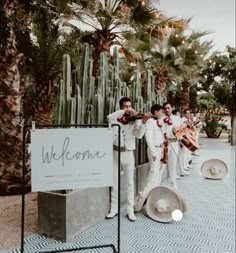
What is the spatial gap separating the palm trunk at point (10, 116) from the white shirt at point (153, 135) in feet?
6.19

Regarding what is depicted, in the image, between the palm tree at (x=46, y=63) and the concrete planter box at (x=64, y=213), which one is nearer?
the concrete planter box at (x=64, y=213)

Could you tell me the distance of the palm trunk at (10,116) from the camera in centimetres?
513

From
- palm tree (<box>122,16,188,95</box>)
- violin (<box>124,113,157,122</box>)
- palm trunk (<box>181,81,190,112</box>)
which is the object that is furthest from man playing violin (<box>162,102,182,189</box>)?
palm trunk (<box>181,81,190,112</box>)

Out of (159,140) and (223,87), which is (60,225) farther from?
(223,87)

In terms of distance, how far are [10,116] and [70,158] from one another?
8.91ft

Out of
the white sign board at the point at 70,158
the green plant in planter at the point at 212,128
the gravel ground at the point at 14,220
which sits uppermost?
the green plant in planter at the point at 212,128

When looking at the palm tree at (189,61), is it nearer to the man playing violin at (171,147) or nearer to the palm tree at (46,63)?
the palm tree at (46,63)

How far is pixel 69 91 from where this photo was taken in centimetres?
436

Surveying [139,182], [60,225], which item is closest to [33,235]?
[60,225]

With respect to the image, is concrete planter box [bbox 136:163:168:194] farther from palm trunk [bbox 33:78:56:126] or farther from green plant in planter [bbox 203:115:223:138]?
green plant in planter [bbox 203:115:223:138]

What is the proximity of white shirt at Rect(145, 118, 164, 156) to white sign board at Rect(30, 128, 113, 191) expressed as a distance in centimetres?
202

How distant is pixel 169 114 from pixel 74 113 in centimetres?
190

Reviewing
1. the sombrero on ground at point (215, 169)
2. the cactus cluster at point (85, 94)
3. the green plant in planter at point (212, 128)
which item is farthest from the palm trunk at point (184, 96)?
the cactus cluster at point (85, 94)

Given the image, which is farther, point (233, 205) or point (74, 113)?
point (233, 205)
